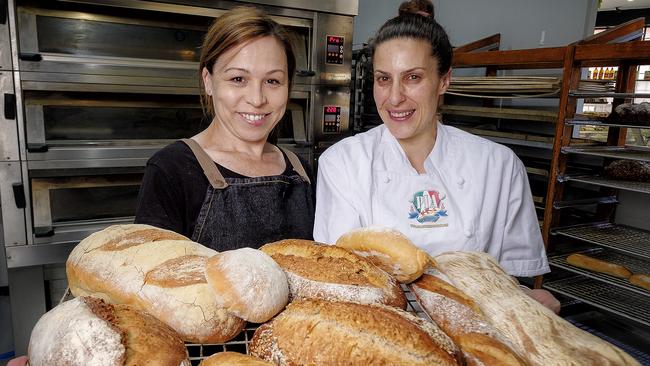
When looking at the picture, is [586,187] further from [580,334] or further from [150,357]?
[150,357]

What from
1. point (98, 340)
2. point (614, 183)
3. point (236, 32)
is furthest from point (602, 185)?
point (98, 340)

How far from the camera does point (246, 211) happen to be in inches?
57.8

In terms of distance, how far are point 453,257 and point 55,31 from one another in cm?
232

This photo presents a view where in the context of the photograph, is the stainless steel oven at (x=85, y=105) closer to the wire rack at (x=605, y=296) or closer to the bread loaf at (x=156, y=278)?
the bread loaf at (x=156, y=278)

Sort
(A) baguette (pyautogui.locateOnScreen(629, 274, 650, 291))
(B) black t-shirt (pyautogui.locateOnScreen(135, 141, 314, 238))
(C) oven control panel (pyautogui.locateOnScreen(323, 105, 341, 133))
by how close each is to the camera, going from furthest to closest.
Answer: (C) oven control panel (pyautogui.locateOnScreen(323, 105, 341, 133)) → (A) baguette (pyautogui.locateOnScreen(629, 274, 650, 291)) → (B) black t-shirt (pyautogui.locateOnScreen(135, 141, 314, 238))

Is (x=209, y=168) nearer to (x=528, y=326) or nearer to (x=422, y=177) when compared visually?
(x=422, y=177)

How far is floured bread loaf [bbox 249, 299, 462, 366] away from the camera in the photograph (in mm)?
498

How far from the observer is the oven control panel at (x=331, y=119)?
2.86 metres

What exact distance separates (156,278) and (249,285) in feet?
0.52

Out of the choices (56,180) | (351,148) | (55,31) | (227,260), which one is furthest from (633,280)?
(55,31)

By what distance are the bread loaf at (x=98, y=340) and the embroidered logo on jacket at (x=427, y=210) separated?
3.50 ft

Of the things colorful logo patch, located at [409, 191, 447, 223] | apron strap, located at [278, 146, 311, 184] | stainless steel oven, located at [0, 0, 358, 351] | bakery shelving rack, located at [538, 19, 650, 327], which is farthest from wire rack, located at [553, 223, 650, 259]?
stainless steel oven, located at [0, 0, 358, 351]

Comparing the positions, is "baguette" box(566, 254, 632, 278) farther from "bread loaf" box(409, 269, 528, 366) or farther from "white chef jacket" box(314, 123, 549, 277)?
"bread loaf" box(409, 269, 528, 366)

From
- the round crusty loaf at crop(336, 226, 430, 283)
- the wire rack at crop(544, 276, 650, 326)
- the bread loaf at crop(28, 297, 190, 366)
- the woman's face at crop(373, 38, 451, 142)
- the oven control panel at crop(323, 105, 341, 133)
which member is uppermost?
the woman's face at crop(373, 38, 451, 142)
